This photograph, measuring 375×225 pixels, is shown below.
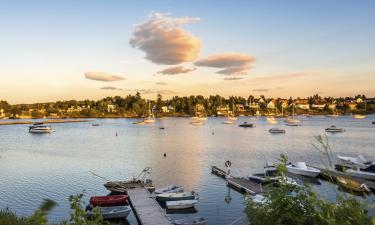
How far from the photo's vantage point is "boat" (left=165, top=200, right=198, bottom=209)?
34562 mm

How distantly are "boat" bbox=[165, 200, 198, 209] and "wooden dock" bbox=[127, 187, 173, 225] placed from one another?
3.93ft

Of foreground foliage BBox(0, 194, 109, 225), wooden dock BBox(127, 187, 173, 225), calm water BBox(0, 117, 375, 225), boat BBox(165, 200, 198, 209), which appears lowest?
calm water BBox(0, 117, 375, 225)

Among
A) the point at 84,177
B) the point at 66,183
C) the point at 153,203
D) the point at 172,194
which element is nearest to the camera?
the point at 153,203

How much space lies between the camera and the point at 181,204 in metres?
34.8

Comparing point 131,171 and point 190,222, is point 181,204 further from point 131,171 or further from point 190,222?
point 131,171

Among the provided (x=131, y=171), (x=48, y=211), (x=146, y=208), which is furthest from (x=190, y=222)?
(x=131, y=171)

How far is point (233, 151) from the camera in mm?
84750

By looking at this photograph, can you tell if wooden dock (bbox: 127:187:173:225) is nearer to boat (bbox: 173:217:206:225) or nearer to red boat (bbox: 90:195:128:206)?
boat (bbox: 173:217:206:225)

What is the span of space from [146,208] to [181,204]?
3552 millimetres

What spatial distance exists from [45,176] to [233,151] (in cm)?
4271

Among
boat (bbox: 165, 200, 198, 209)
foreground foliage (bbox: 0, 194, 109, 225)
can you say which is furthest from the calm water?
foreground foliage (bbox: 0, 194, 109, 225)

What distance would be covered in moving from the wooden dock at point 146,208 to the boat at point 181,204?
1.20 m

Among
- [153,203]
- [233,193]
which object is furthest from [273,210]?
[233,193]

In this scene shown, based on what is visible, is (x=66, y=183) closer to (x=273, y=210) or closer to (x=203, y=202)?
(x=203, y=202)
